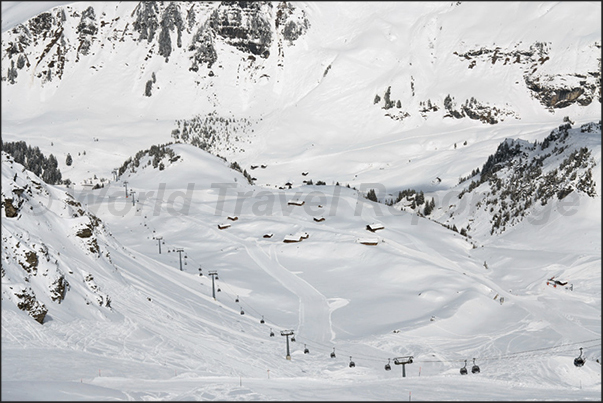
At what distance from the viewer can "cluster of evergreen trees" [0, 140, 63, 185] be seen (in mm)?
166375

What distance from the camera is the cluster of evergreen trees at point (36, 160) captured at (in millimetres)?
166375

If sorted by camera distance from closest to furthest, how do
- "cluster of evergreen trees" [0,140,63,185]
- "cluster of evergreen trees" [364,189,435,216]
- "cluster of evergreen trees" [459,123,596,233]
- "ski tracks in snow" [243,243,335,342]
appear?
"ski tracks in snow" [243,243,335,342], "cluster of evergreen trees" [459,123,596,233], "cluster of evergreen trees" [364,189,435,216], "cluster of evergreen trees" [0,140,63,185]

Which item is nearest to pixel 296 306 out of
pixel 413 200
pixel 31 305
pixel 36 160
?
pixel 31 305

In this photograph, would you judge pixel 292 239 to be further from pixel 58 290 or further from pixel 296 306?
pixel 58 290

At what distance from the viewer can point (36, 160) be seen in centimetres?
17350

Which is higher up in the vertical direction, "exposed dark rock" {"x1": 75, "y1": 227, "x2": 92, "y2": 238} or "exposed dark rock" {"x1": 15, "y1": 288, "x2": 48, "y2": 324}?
"exposed dark rock" {"x1": 75, "y1": 227, "x2": 92, "y2": 238}

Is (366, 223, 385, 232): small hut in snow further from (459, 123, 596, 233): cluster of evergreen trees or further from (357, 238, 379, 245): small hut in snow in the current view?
(459, 123, 596, 233): cluster of evergreen trees

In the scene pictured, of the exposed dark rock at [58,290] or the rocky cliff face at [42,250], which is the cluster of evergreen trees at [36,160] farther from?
the exposed dark rock at [58,290]

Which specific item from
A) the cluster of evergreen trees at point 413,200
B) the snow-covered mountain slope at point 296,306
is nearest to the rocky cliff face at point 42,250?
the snow-covered mountain slope at point 296,306

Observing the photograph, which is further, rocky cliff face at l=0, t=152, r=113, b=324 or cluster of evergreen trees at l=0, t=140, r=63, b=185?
cluster of evergreen trees at l=0, t=140, r=63, b=185

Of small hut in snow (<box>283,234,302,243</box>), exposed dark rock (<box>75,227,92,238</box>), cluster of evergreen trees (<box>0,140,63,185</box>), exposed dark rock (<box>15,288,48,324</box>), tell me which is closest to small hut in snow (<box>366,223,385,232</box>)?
small hut in snow (<box>283,234,302,243</box>)

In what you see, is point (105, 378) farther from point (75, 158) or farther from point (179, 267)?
point (75, 158)

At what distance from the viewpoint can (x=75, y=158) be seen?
616ft

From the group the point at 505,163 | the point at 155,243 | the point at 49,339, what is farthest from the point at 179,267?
the point at 505,163
